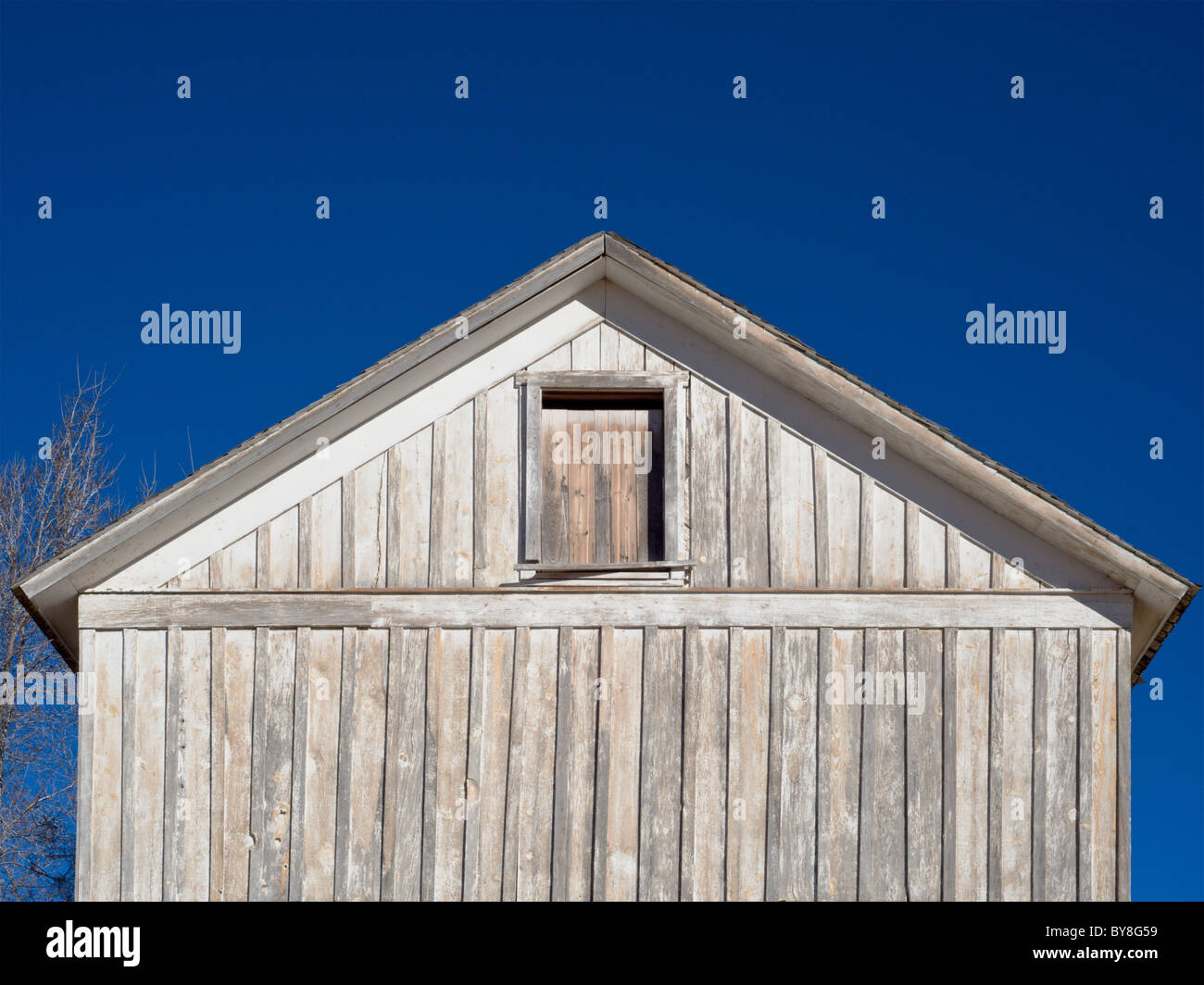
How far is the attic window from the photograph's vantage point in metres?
10.5

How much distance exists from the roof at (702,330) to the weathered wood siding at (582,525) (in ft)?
1.39

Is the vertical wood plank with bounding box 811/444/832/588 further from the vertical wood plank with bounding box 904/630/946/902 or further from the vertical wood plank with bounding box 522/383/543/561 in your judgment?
the vertical wood plank with bounding box 522/383/543/561

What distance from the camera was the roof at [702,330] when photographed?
33.2 feet

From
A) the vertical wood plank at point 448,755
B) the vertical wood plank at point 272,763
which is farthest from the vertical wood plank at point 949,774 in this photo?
the vertical wood plank at point 272,763

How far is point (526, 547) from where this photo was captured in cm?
1035

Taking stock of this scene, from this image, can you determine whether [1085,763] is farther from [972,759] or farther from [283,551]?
[283,551]

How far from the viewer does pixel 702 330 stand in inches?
428

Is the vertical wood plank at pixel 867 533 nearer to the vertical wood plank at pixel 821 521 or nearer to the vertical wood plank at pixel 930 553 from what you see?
the vertical wood plank at pixel 821 521

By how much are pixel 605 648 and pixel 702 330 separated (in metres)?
2.86
